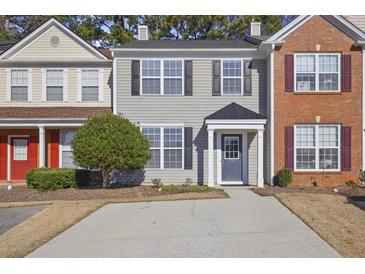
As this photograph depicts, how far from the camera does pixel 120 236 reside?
28.6 feet

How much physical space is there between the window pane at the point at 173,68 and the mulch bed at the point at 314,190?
5.74m

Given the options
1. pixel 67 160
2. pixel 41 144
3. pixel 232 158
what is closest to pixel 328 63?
pixel 232 158

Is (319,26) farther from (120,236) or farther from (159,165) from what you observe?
(120,236)

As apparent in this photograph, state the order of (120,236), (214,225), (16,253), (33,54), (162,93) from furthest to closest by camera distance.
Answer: (33,54), (162,93), (214,225), (120,236), (16,253)

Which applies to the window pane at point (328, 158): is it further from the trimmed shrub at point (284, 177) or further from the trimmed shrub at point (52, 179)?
the trimmed shrub at point (52, 179)

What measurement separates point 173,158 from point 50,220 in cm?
818

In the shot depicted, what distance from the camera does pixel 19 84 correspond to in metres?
19.4

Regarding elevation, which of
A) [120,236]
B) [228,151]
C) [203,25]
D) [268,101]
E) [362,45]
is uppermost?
[203,25]

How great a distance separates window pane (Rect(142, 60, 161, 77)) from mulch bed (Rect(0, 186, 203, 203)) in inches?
193

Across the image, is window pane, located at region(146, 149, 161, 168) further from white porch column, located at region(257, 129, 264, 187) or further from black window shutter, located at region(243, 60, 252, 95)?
black window shutter, located at region(243, 60, 252, 95)

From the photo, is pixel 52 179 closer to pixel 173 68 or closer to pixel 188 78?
pixel 173 68

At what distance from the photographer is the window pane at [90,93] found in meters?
19.4

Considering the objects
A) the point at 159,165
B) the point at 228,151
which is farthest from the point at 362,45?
the point at 159,165

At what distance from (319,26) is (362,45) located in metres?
1.78
